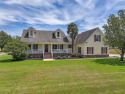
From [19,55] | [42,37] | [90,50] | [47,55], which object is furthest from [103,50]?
[19,55]

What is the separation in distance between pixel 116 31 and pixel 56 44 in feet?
45.8

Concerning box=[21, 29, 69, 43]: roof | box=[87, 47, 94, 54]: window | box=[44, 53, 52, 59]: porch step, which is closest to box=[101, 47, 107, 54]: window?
box=[87, 47, 94, 54]: window

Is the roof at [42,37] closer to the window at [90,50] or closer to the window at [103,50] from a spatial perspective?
the window at [90,50]

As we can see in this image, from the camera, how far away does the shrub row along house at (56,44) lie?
1340 inches

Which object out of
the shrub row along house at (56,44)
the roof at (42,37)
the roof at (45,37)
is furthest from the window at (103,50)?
the roof at (42,37)

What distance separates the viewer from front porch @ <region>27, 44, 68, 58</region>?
3341 centimetres

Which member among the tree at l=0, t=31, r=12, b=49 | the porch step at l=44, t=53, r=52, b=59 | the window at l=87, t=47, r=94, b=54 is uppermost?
the tree at l=0, t=31, r=12, b=49

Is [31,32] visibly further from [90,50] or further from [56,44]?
[90,50]

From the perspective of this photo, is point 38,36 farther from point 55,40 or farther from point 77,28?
point 77,28

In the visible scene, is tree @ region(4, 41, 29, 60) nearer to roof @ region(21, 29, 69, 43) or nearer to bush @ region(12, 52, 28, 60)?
bush @ region(12, 52, 28, 60)

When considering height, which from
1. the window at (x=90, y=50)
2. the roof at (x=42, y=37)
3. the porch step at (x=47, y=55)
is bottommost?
the porch step at (x=47, y=55)

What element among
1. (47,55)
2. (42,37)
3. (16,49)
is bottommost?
(47,55)

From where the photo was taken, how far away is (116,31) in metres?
26.8

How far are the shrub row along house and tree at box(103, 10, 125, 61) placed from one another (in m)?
7.45
